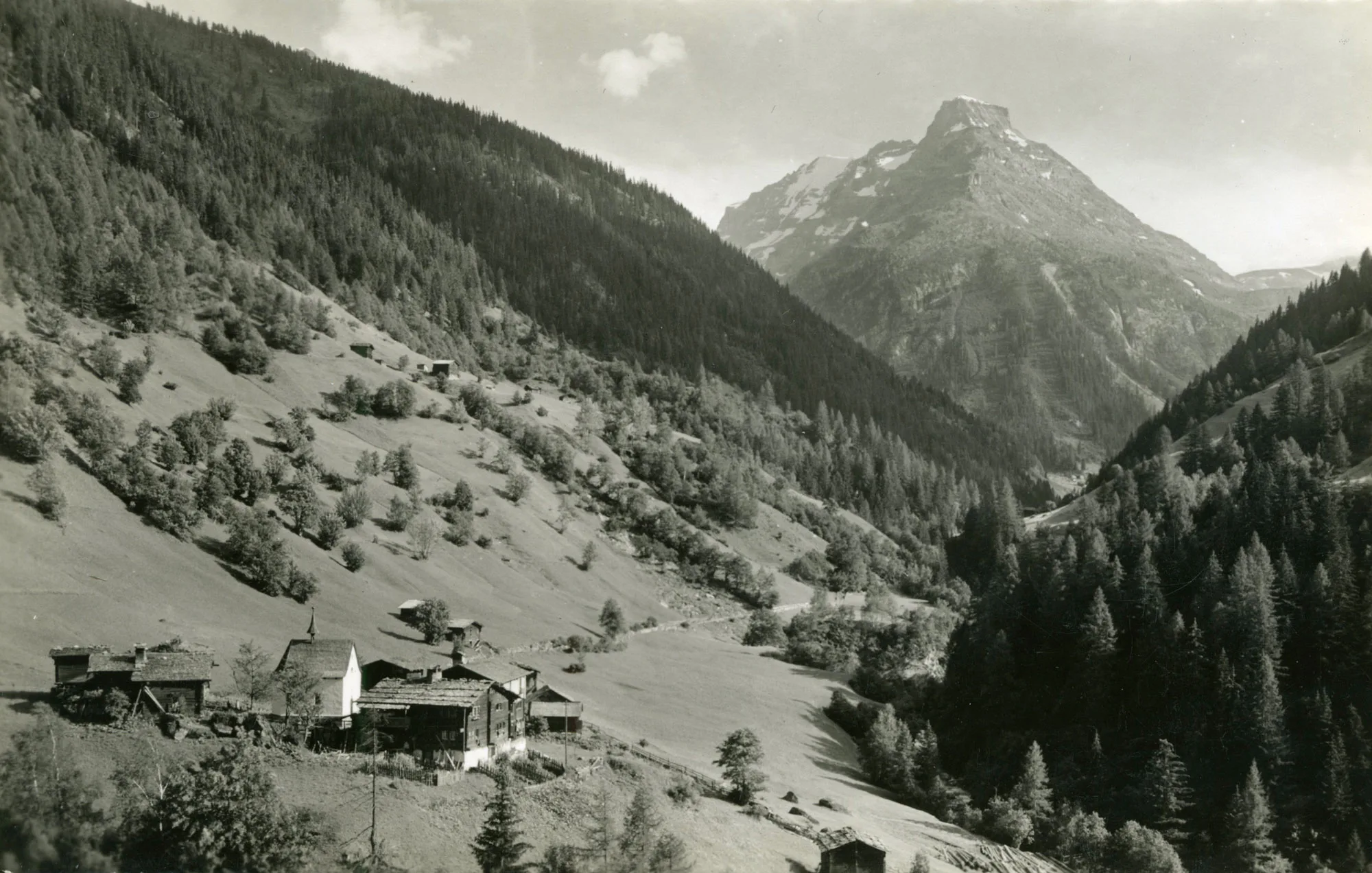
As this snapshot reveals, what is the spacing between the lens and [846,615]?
144 meters

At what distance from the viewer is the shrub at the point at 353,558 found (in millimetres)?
101188

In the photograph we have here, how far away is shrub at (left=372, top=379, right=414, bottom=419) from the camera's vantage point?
152125 mm

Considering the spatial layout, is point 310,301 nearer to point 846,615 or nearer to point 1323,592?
point 846,615

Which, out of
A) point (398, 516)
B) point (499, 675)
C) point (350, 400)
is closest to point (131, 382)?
point (398, 516)

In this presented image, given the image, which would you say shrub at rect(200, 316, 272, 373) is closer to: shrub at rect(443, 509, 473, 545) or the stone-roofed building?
shrub at rect(443, 509, 473, 545)

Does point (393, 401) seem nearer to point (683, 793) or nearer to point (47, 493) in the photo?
point (47, 493)

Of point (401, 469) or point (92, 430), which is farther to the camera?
point (401, 469)

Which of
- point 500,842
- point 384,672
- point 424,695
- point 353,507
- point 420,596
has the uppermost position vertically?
point 353,507

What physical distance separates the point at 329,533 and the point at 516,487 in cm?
4378

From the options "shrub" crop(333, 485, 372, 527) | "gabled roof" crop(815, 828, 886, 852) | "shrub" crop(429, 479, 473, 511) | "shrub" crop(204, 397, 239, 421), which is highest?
"shrub" crop(204, 397, 239, 421)

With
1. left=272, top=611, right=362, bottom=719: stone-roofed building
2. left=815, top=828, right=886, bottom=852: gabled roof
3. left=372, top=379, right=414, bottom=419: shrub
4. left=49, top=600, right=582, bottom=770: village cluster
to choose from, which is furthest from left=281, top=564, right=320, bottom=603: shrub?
left=372, top=379, right=414, bottom=419: shrub

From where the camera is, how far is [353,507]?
11038 centimetres

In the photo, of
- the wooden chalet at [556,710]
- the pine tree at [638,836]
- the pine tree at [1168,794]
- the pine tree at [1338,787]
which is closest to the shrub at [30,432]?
the wooden chalet at [556,710]

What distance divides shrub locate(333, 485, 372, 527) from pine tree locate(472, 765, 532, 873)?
64534 millimetres
